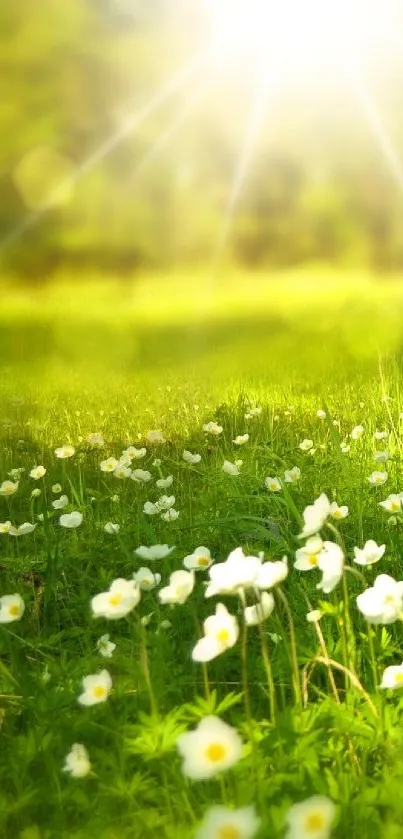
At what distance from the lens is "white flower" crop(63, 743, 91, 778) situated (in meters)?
0.91

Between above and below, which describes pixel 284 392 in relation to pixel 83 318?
below

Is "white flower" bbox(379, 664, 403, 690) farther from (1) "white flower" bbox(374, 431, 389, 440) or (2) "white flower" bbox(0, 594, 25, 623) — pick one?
(1) "white flower" bbox(374, 431, 389, 440)

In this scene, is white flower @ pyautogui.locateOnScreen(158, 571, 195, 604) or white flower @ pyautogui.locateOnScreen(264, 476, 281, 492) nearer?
white flower @ pyautogui.locateOnScreen(158, 571, 195, 604)

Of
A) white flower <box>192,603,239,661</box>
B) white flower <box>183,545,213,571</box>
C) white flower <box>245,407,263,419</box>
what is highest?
white flower <box>245,407,263,419</box>

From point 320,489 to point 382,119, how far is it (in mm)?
3014

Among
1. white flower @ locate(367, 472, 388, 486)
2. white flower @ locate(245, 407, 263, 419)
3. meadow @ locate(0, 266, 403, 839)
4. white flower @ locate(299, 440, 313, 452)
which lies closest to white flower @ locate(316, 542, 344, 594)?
meadow @ locate(0, 266, 403, 839)

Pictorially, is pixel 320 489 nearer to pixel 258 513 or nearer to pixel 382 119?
pixel 258 513

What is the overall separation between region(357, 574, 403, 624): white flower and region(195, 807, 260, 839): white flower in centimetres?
33

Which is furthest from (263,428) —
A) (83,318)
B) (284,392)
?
(83,318)

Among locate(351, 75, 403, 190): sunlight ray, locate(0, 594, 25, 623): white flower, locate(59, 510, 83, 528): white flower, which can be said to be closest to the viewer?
locate(0, 594, 25, 623): white flower

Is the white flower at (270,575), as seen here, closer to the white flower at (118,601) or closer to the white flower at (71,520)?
the white flower at (118,601)

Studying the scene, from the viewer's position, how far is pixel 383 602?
38.3 inches

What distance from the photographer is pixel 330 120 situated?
4.36 m

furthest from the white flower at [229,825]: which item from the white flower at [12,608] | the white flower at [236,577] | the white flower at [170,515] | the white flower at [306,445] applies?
the white flower at [306,445]
